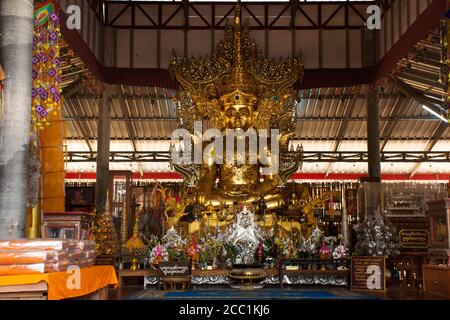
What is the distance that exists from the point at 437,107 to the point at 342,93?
7.43 feet

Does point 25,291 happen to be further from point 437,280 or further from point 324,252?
point 324,252

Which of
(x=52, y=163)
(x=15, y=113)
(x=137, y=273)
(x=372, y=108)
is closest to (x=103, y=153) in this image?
(x=52, y=163)

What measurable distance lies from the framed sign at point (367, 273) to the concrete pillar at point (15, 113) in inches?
183

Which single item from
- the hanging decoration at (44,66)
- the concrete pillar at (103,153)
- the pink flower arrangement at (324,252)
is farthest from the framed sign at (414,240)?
the hanging decoration at (44,66)

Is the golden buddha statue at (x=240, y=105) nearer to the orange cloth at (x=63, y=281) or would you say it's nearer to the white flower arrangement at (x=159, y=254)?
the white flower arrangement at (x=159, y=254)

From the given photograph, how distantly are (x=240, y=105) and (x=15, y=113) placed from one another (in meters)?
7.18

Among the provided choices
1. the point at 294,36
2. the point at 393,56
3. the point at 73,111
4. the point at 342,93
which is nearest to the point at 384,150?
the point at 342,93

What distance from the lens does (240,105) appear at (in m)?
12.6

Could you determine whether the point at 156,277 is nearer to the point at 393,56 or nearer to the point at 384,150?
the point at 393,56

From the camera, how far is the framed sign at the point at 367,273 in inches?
335

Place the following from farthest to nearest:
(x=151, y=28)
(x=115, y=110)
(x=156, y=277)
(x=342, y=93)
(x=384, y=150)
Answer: (x=384, y=150) < (x=115, y=110) < (x=342, y=93) < (x=151, y=28) < (x=156, y=277)
